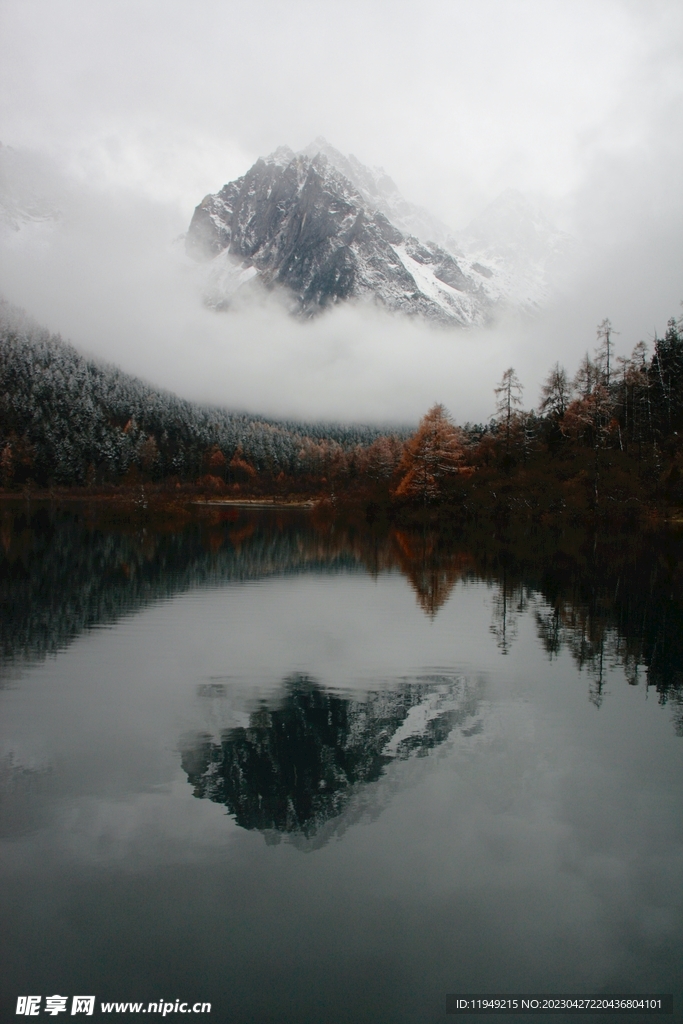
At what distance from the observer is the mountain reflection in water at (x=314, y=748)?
1006 cm

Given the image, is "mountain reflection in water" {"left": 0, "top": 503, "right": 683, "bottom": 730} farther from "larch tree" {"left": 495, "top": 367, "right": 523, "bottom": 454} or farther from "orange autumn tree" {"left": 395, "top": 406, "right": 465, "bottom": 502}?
"larch tree" {"left": 495, "top": 367, "right": 523, "bottom": 454}

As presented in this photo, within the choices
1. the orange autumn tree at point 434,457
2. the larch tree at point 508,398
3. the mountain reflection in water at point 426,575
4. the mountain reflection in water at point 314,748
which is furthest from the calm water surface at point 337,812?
the larch tree at point 508,398

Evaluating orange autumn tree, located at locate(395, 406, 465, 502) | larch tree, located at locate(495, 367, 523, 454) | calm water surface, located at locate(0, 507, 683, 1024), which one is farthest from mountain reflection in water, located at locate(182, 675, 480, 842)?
larch tree, located at locate(495, 367, 523, 454)

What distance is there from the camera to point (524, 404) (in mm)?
87438

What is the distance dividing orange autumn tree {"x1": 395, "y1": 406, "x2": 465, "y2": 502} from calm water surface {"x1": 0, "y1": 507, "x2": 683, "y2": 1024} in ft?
188

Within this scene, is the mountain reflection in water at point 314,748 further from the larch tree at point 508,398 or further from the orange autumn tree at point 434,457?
the larch tree at point 508,398

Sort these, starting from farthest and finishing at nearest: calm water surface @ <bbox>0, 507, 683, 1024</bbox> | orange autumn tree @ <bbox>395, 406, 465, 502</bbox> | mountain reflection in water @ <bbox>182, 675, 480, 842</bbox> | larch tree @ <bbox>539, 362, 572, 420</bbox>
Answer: larch tree @ <bbox>539, 362, 572, 420</bbox> → orange autumn tree @ <bbox>395, 406, 465, 502</bbox> → mountain reflection in water @ <bbox>182, 675, 480, 842</bbox> → calm water surface @ <bbox>0, 507, 683, 1024</bbox>

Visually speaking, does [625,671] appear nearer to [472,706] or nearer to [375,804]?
[472,706]

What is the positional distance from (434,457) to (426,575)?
45.4 m

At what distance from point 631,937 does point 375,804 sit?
3862mm

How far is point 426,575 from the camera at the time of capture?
35375mm

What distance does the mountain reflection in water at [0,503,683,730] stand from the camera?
66.0ft

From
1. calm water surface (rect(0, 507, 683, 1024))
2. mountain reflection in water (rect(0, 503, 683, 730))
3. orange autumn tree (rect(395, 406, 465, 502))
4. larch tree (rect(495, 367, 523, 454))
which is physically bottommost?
calm water surface (rect(0, 507, 683, 1024))

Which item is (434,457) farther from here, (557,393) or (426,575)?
(426,575)
